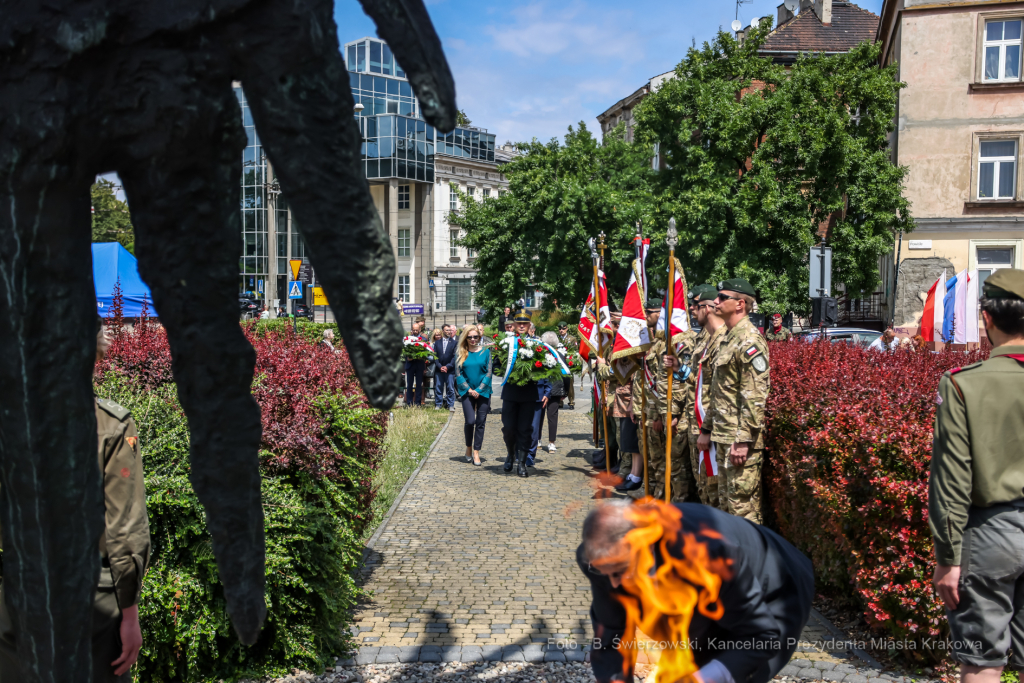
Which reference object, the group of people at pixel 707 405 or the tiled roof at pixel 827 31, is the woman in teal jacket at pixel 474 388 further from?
the tiled roof at pixel 827 31

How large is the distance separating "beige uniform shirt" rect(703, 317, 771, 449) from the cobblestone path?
1.54 metres

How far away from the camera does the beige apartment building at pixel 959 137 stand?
2488 centimetres

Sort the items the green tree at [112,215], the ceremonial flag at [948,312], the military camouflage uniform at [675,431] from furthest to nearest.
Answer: the green tree at [112,215]
the ceremonial flag at [948,312]
the military camouflage uniform at [675,431]

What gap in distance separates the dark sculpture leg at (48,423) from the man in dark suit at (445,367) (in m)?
16.2

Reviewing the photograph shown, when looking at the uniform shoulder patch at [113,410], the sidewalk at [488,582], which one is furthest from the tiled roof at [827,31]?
the uniform shoulder patch at [113,410]

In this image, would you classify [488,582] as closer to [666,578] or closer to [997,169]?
[666,578]

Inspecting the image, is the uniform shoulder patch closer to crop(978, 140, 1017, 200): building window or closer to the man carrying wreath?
the man carrying wreath

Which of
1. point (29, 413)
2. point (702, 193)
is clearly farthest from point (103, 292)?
point (702, 193)

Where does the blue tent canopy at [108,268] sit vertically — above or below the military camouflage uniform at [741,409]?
above

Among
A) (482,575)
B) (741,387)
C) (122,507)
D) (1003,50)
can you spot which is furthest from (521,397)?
(1003,50)

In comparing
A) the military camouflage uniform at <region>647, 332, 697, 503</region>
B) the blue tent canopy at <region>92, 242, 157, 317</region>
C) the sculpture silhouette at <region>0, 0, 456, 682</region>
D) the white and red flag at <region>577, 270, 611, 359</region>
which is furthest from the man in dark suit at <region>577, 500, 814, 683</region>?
the blue tent canopy at <region>92, 242, 157, 317</region>

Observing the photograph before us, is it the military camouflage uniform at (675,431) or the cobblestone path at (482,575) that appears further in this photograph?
the military camouflage uniform at (675,431)

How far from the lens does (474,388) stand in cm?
1250

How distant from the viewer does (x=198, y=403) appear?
6.52ft
